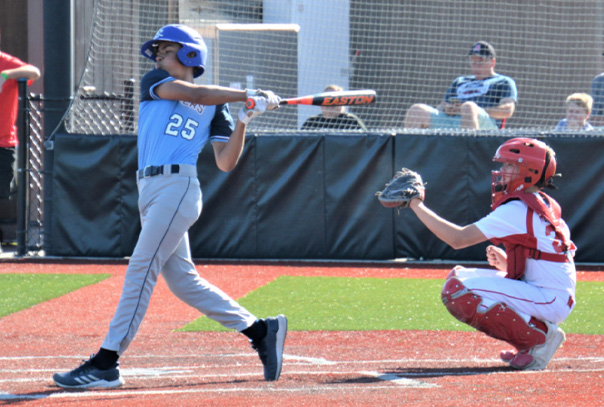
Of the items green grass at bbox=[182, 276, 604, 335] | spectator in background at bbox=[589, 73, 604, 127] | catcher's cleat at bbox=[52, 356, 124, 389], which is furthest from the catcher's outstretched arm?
spectator in background at bbox=[589, 73, 604, 127]

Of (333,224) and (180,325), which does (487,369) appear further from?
(333,224)

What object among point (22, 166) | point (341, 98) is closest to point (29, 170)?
point (22, 166)

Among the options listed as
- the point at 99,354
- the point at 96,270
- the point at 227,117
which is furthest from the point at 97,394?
the point at 96,270

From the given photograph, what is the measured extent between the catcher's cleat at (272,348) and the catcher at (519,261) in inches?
34.2

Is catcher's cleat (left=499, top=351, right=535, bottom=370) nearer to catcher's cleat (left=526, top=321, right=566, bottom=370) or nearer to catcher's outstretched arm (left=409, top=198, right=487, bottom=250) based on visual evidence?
catcher's cleat (left=526, top=321, right=566, bottom=370)

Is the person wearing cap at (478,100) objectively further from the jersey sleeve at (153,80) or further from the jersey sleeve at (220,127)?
the jersey sleeve at (153,80)

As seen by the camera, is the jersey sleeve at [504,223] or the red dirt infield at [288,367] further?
the jersey sleeve at [504,223]

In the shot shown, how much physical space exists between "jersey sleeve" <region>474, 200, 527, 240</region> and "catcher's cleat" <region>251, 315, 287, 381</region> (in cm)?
118

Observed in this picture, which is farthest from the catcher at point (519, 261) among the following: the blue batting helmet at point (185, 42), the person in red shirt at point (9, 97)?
the person in red shirt at point (9, 97)

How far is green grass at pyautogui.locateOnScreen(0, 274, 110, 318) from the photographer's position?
7102mm

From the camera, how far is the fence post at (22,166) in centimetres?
997

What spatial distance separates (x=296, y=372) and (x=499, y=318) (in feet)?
3.64

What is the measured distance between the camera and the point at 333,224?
32.4ft

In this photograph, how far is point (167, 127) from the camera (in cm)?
441
